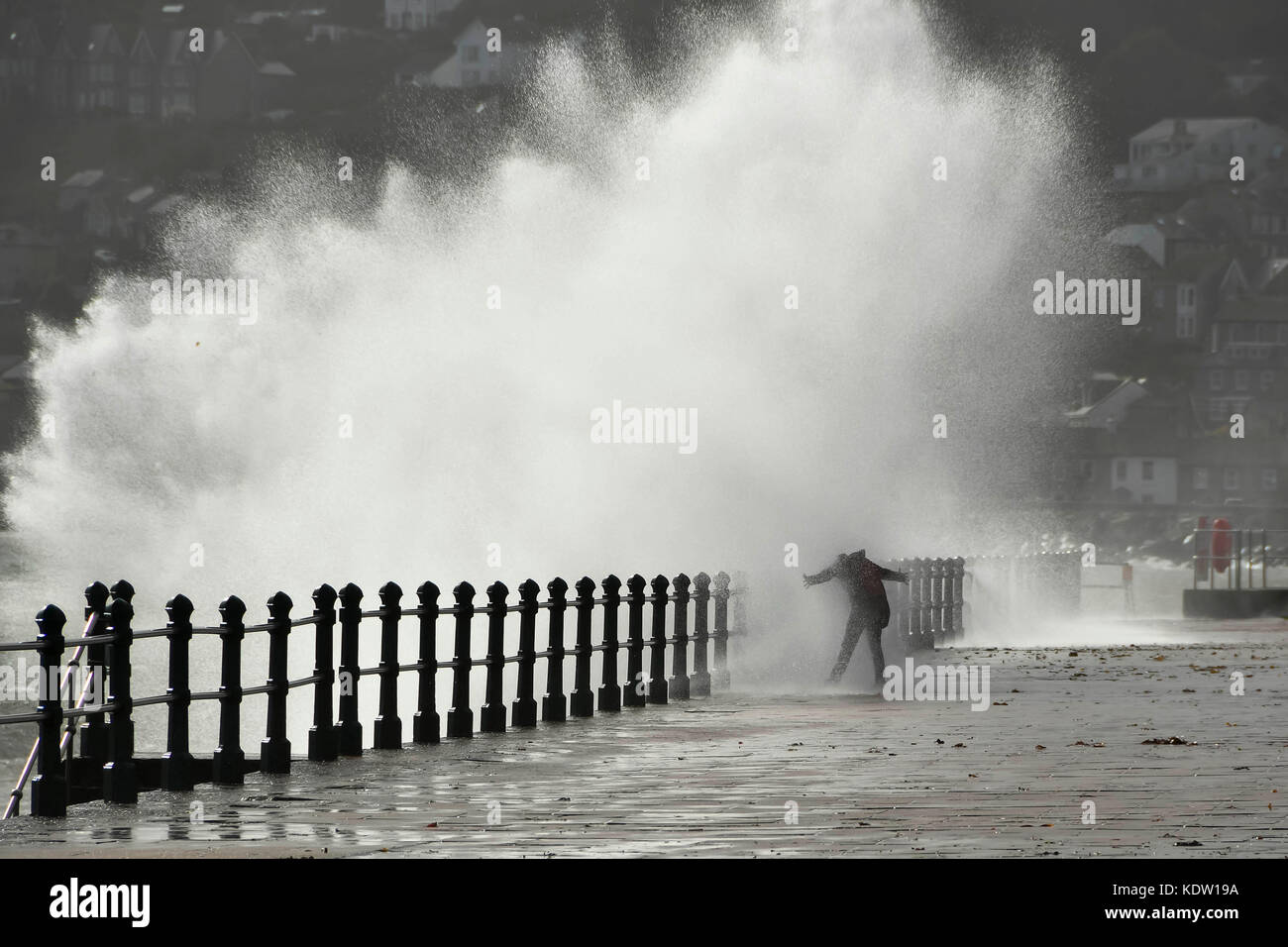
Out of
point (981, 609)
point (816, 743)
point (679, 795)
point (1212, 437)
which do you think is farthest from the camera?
point (1212, 437)

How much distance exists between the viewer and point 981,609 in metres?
39.9

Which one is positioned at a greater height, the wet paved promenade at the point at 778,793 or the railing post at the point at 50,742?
the railing post at the point at 50,742

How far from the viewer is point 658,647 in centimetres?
2236

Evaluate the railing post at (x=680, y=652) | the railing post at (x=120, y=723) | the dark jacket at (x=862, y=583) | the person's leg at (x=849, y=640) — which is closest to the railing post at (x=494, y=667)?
the railing post at (x=680, y=652)

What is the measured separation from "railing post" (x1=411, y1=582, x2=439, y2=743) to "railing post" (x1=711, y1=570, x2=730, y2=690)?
7.39 meters

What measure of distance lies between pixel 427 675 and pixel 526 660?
1525 mm

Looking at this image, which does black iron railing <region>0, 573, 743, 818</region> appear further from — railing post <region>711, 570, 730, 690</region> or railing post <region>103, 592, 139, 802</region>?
railing post <region>711, 570, 730, 690</region>

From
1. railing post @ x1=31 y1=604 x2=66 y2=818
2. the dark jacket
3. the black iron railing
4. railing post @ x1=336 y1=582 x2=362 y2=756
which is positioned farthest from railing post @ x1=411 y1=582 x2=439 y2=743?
the dark jacket

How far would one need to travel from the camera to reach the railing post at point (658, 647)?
72.9 feet

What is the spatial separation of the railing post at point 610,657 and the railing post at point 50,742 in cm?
857

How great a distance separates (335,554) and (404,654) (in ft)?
38.0

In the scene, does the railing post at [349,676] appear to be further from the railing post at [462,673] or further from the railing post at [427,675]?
the railing post at [462,673]
